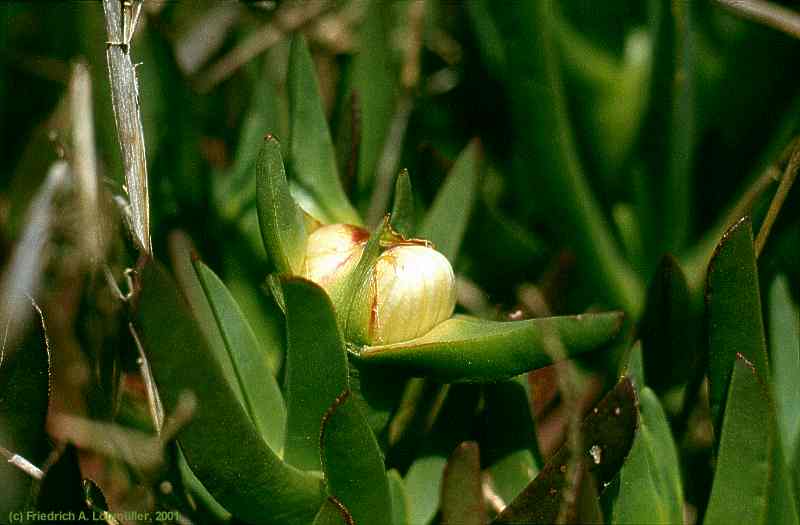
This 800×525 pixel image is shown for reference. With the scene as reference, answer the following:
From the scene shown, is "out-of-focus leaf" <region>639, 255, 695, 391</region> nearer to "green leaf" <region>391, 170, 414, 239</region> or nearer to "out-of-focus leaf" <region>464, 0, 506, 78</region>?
"green leaf" <region>391, 170, 414, 239</region>

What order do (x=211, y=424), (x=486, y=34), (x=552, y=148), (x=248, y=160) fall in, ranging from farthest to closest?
1. (x=486, y=34)
2. (x=552, y=148)
3. (x=248, y=160)
4. (x=211, y=424)

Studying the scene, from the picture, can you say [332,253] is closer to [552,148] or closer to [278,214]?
[278,214]

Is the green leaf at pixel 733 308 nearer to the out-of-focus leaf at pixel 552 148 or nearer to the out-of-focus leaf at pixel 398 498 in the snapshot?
the out-of-focus leaf at pixel 398 498

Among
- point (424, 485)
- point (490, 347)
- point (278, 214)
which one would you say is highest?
point (278, 214)

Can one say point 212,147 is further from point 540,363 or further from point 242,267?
point 540,363

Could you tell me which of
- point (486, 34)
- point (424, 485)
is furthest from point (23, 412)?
point (486, 34)

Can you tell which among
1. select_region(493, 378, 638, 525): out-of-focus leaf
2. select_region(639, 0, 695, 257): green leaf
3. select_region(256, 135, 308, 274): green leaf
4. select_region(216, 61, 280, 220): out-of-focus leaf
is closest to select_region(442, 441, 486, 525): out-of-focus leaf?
select_region(493, 378, 638, 525): out-of-focus leaf

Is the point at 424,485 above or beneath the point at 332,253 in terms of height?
beneath
